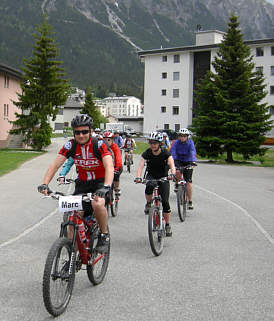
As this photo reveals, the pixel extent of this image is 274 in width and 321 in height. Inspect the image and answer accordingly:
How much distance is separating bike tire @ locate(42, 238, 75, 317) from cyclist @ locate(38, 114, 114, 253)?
0.40m

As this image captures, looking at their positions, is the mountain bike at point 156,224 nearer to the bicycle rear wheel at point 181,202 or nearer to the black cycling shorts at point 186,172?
the bicycle rear wheel at point 181,202

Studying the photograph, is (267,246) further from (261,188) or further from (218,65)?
(218,65)

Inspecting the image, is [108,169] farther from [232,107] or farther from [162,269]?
[232,107]

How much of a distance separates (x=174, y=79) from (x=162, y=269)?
230 ft

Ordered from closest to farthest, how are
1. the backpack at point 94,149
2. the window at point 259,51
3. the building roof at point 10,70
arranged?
the backpack at point 94,149
the building roof at point 10,70
the window at point 259,51

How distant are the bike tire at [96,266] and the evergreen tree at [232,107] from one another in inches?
1021

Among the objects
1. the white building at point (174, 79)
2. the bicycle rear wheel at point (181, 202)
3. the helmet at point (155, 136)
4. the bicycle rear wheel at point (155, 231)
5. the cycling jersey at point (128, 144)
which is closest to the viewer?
the bicycle rear wheel at point (155, 231)

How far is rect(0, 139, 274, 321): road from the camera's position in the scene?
455cm

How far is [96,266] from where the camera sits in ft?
17.7

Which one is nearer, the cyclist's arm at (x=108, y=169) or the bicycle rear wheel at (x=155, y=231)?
the cyclist's arm at (x=108, y=169)

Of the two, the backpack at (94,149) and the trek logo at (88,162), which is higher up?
the backpack at (94,149)

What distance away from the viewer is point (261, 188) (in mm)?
16875

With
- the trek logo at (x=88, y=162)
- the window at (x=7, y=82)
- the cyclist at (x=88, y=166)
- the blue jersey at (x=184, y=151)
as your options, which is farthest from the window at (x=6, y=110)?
the trek logo at (x=88, y=162)

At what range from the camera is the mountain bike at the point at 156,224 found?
6750 millimetres
